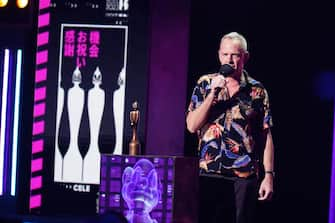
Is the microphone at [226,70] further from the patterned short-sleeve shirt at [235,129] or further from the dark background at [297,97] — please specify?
the dark background at [297,97]

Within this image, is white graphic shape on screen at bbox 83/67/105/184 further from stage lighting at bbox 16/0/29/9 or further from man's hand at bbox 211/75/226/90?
man's hand at bbox 211/75/226/90

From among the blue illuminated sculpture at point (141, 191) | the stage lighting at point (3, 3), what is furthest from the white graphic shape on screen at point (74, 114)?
the blue illuminated sculpture at point (141, 191)

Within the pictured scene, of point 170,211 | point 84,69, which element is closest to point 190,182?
point 170,211

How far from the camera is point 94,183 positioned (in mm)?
4918

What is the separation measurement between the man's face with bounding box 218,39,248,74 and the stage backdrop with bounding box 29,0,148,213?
0.74 meters

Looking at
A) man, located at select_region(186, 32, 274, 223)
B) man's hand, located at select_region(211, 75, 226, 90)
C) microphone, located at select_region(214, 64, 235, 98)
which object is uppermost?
microphone, located at select_region(214, 64, 235, 98)

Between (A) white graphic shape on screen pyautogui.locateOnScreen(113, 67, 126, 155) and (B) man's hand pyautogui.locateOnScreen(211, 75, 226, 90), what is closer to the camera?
(B) man's hand pyautogui.locateOnScreen(211, 75, 226, 90)

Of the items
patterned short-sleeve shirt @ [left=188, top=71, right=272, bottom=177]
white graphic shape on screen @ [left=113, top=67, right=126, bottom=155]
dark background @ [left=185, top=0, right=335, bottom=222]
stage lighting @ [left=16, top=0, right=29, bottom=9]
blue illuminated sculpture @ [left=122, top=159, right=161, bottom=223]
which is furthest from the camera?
stage lighting @ [left=16, top=0, right=29, bottom=9]

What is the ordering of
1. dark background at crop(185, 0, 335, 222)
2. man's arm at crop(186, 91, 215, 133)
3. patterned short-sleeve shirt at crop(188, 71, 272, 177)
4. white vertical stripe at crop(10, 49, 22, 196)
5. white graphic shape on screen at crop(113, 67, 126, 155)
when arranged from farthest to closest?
white vertical stripe at crop(10, 49, 22, 196) → white graphic shape on screen at crop(113, 67, 126, 155) → dark background at crop(185, 0, 335, 222) → patterned short-sleeve shirt at crop(188, 71, 272, 177) → man's arm at crop(186, 91, 215, 133)

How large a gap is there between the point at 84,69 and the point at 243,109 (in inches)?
50.0

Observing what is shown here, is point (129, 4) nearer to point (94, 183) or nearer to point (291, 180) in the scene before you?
point (94, 183)

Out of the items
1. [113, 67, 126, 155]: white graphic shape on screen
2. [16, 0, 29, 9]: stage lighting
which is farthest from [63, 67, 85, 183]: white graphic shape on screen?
[16, 0, 29, 9]: stage lighting

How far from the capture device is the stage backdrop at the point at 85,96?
4922 mm

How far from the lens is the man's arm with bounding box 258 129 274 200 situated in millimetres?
4246
